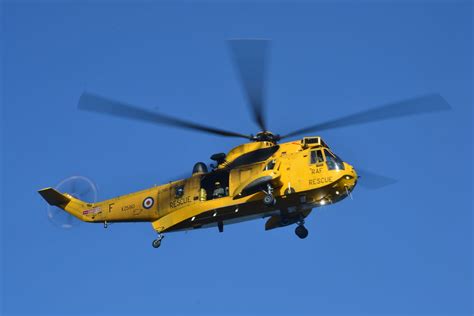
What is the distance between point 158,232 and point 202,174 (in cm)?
327

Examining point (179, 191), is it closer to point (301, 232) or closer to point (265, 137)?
point (265, 137)

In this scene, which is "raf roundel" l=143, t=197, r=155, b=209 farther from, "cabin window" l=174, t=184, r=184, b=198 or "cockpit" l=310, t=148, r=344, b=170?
→ "cockpit" l=310, t=148, r=344, b=170

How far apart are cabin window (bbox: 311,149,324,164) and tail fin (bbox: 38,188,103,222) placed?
35.6 feet

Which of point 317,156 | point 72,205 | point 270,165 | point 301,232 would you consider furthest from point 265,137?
point 72,205

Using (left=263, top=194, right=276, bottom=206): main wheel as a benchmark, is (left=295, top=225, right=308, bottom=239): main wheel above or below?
above

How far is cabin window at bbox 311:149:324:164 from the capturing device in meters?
32.4

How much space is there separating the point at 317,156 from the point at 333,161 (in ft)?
2.36

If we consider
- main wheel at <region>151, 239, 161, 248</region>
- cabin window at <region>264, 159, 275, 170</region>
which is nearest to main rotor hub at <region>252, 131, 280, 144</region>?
cabin window at <region>264, 159, 275, 170</region>

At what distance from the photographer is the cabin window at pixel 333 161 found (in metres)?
32.0

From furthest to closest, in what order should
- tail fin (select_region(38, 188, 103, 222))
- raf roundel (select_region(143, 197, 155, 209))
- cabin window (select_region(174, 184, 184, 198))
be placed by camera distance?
tail fin (select_region(38, 188, 103, 222)) < raf roundel (select_region(143, 197, 155, 209)) < cabin window (select_region(174, 184, 184, 198))

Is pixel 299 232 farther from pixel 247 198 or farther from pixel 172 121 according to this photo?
pixel 172 121

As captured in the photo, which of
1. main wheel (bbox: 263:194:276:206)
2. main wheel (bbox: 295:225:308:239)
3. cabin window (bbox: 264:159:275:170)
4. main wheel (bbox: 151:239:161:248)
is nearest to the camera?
main wheel (bbox: 263:194:276:206)

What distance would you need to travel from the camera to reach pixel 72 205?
38.0 metres

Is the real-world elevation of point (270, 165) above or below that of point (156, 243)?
above
